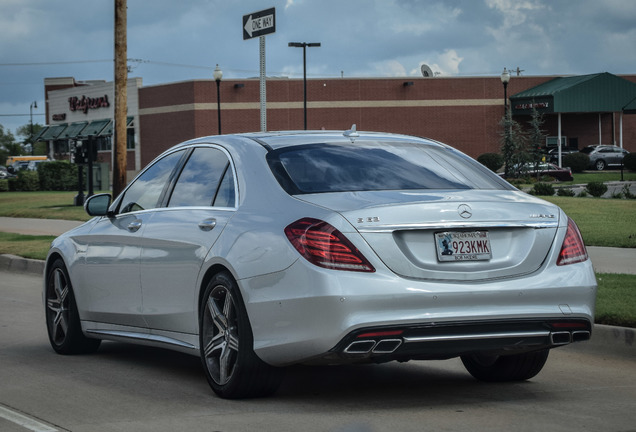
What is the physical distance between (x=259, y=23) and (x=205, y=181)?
8.49 metres

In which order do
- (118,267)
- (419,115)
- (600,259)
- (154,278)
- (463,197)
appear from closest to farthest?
1. (463,197)
2. (154,278)
3. (118,267)
4. (600,259)
5. (419,115)

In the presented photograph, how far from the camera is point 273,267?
583 centimetres

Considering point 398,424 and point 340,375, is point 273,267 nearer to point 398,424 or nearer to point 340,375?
point 398,424

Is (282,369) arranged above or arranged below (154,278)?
below

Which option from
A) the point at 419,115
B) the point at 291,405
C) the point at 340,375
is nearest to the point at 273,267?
the point at 291,405

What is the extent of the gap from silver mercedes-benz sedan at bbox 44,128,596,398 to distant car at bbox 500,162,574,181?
120 ft

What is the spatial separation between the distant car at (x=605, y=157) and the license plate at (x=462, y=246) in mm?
59883

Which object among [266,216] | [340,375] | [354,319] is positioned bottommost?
[340,375]

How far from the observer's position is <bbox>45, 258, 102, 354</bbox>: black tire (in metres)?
8.43

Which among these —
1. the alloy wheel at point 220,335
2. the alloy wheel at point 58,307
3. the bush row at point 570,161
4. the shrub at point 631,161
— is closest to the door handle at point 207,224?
the alloy wheel at point 220,335

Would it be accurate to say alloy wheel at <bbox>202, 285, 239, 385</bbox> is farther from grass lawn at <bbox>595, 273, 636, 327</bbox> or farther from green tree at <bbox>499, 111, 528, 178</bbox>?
green tree at <bbox>499, 111, 528, 178</bbox>

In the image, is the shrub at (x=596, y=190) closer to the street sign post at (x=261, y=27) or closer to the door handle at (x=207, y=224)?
the street sign post at (x=261, y=27)

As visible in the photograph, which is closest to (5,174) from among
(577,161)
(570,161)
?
(570,161)

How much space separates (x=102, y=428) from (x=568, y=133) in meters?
67.4
